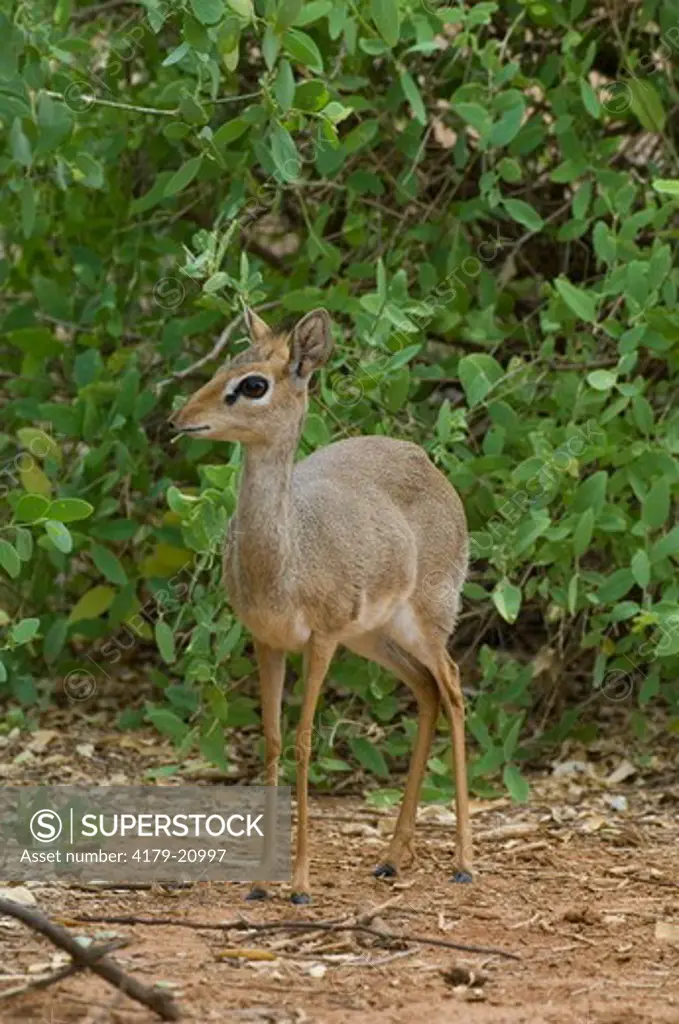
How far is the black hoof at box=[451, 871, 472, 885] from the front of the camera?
5.05m

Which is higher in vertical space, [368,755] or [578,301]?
[578,301]

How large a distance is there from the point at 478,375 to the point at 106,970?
2556mm

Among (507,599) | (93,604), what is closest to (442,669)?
(507,599)

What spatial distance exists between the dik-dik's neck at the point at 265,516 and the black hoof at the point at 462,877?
0.95 meters

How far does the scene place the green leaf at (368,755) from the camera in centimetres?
584

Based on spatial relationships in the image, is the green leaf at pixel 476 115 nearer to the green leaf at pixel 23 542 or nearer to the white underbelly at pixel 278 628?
the white underbelly at pixel 278 628

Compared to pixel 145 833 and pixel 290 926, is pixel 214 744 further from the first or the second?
pixel 290 926

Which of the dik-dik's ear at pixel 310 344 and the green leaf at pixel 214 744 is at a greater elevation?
the dik-dik's ear at pixel 310 344

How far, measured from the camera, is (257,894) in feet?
15.7

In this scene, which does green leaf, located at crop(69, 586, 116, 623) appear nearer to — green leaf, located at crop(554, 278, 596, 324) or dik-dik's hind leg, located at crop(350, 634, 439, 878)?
dik-dik's hind leg, located at crop(350, 634, 439, 878)

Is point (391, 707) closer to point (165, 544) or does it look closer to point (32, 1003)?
point (165, 544)

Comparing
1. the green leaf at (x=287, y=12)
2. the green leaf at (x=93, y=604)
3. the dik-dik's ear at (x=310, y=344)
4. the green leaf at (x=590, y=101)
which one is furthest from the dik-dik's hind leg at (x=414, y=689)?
the green leaf at (x=590, y=101)

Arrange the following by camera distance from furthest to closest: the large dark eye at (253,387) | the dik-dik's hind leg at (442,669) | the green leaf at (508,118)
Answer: the green leaf at (508,118)
the dik-dik's hind leg at (442,669)
the large dark eye at (253,387)

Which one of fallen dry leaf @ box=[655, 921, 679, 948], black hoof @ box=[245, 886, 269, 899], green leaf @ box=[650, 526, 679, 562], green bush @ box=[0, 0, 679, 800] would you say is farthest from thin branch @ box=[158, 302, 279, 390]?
fallen dry leaf @ box=[655, 921, 679, 948]
